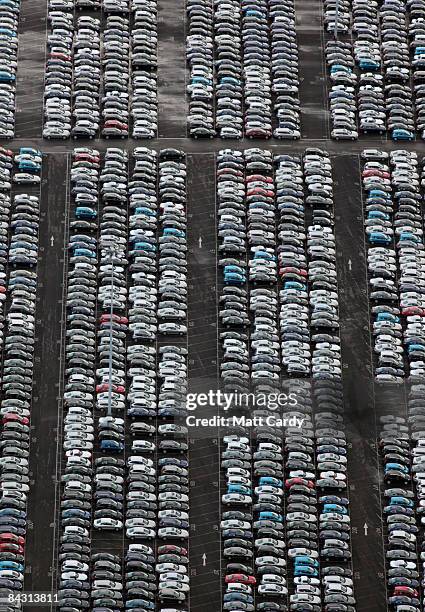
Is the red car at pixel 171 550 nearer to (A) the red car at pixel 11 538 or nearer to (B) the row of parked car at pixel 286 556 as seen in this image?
(B) the row of parked car at pixel 286 556

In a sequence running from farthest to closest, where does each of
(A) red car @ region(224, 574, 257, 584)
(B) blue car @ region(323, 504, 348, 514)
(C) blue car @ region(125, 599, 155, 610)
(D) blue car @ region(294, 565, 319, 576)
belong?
(B) blue car @ region(323, 504, 348, 514)
(D) blue car @ region(294, 565, 319, 576)
(A) red car @ region(224, 574, 257, 584)
(C) blue car @ region(125, 599, 155, 610)

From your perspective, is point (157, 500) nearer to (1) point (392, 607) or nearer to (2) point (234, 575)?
(2) point (234, 575)

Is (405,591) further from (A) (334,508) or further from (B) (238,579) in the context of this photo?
(B) (238,579)

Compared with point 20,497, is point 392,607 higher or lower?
lower

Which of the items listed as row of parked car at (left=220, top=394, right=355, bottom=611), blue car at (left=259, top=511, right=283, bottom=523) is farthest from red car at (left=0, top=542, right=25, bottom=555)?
blue car at (left=259, top=511, right=283, bottom=523)

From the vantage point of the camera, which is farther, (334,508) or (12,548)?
(334,508)

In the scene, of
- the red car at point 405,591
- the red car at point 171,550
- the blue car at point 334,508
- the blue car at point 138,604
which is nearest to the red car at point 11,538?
the blue car at point 138,604

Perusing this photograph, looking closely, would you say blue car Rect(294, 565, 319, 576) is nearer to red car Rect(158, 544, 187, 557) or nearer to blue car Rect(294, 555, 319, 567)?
blue car Rect(294, 555, 319, 567)

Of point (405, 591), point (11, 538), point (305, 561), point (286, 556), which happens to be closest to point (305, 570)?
point (305, 561)

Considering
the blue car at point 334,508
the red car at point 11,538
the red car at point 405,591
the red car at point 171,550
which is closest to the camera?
the red car at point 405,591

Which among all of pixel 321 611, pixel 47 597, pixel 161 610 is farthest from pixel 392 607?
pixel 47 597

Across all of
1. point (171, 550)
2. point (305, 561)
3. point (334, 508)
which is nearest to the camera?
point (305, 561)
